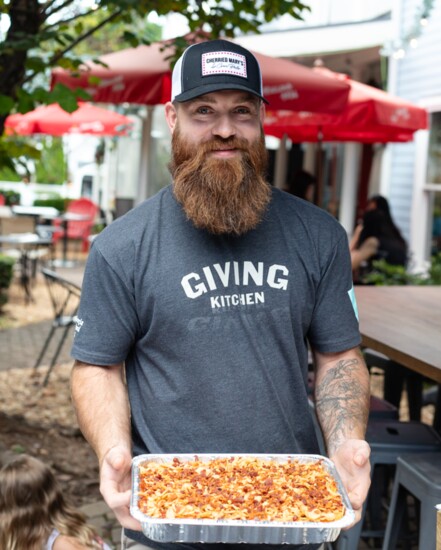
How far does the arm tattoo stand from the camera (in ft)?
7.20

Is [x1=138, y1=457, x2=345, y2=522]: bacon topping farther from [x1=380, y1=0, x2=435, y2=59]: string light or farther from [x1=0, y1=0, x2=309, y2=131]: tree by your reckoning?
[x1=380, y1=0, x2=435, y2=59]: string light

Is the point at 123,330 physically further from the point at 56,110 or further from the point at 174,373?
the point at 56,110

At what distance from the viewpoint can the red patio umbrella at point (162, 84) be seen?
267 inches

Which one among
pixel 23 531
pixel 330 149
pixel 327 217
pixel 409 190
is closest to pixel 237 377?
pixel 327 217

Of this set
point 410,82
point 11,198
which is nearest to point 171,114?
point 410,82

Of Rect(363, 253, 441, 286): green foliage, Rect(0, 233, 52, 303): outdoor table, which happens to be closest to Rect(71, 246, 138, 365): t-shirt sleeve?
Rect(363, 253, 441, 286): green foliage

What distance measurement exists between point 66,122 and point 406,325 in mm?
9655

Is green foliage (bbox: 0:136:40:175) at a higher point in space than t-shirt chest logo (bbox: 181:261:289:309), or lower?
higher

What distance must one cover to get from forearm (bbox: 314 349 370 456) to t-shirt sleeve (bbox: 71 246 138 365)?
53cm

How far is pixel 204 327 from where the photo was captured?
212 cm

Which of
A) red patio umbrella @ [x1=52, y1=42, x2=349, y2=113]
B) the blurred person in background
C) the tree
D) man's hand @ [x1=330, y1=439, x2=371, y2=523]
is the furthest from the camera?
the blurred person in background

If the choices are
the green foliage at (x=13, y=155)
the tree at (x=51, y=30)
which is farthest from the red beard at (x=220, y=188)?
the green foliage at (x=13, y=155)

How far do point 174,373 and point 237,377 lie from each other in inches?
6.2

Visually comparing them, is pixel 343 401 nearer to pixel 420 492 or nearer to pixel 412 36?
pixel 420 492
